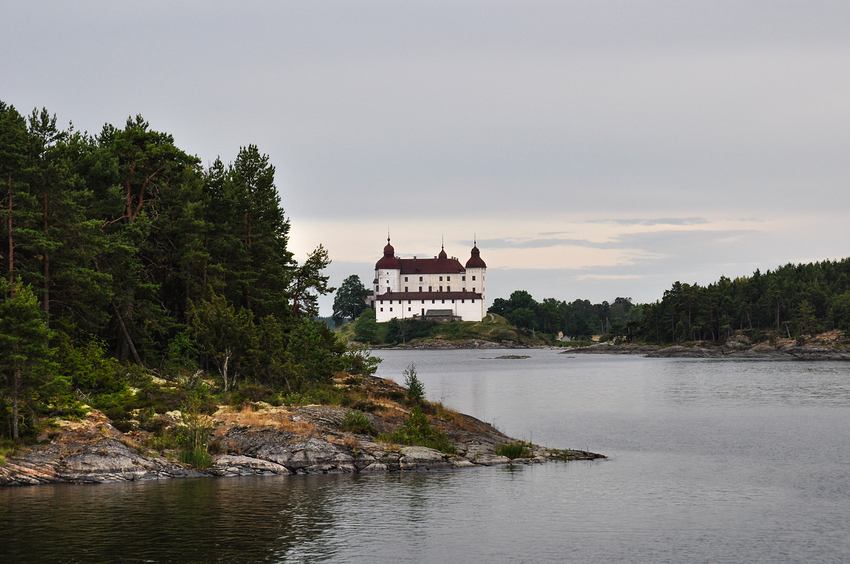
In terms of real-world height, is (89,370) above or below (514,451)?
above

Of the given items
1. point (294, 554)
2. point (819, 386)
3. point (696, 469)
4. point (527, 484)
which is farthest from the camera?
point (819, 386)

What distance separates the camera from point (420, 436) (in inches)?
1497

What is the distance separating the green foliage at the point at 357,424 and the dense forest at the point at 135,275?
880 centimetres

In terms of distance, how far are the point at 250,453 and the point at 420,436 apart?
27.4ft

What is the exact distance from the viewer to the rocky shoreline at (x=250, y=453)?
3155 centimetres

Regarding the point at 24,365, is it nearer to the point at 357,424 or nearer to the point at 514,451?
the point at 357,424

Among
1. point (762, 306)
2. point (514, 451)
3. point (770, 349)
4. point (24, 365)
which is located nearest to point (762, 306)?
point (762, 306)

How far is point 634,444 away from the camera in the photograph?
147ft

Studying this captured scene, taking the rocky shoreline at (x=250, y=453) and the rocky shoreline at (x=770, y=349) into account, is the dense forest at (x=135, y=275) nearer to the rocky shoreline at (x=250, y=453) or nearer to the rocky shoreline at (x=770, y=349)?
the rocky shoreline at (x=250, y=453)

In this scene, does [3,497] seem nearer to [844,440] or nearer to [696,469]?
[696,469]

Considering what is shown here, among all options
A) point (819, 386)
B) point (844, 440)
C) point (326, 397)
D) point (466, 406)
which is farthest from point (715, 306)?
point (326, 397)

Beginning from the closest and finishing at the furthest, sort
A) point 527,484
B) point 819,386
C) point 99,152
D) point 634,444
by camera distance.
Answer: point 527,484 → point 634,444 → point 99,152 → point 819,386

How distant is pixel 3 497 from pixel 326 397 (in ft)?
67.0

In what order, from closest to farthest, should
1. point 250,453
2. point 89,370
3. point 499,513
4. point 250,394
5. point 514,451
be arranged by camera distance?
point 499,513 < point 250,453 < point 514,451 < point 89,370 < point 250,394
